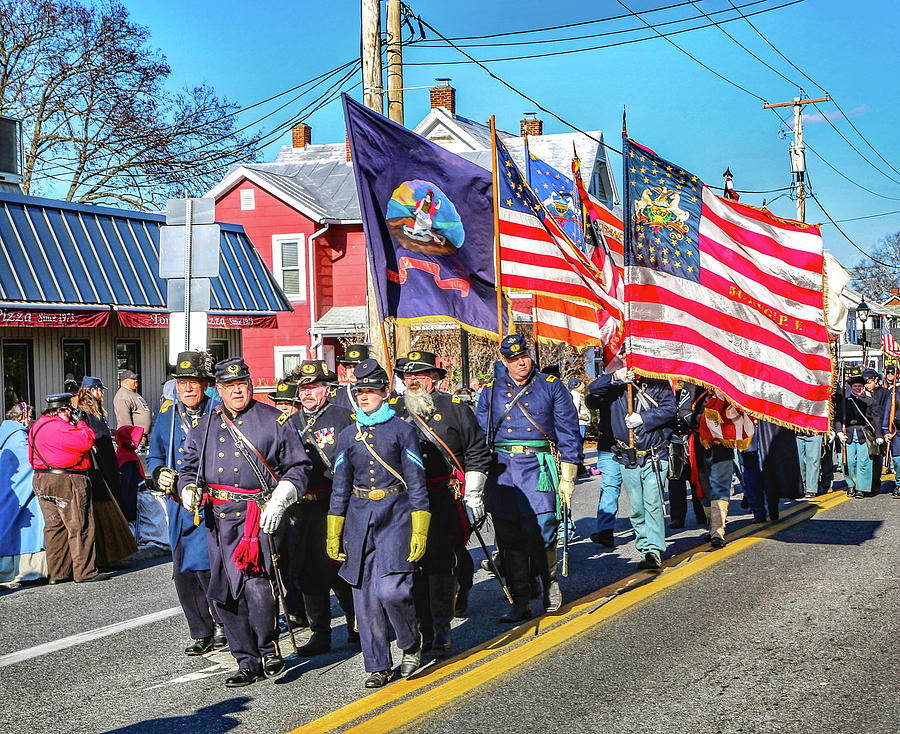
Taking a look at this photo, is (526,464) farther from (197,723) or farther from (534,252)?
(534,252)

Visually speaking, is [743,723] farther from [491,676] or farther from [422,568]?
[422,568]

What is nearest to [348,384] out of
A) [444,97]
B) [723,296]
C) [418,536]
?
[418,536]

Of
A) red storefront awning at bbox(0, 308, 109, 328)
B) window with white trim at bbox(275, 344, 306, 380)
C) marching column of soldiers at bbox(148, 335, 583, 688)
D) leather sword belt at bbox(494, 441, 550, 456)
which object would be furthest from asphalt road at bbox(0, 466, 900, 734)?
window with white trim at bbox(275, 344, 306, 380)

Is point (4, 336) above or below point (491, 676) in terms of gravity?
above

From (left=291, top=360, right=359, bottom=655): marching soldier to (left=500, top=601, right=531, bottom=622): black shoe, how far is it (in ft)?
3.79

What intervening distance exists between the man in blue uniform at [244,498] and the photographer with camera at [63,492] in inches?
164

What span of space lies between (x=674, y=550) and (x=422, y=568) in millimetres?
4361

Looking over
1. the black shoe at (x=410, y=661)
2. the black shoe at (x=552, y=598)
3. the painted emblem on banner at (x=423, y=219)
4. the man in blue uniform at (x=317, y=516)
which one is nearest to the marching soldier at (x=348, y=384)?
the man in blue uniform at (x=317, y=516)

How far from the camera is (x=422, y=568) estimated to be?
7.21m

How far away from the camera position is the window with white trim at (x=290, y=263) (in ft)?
107

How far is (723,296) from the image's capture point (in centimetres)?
933

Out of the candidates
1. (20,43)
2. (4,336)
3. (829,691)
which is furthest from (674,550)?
(20,43)

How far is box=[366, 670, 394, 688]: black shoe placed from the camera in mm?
6363

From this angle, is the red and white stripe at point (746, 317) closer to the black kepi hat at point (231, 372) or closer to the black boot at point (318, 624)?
the black boot at point (318, 624)
